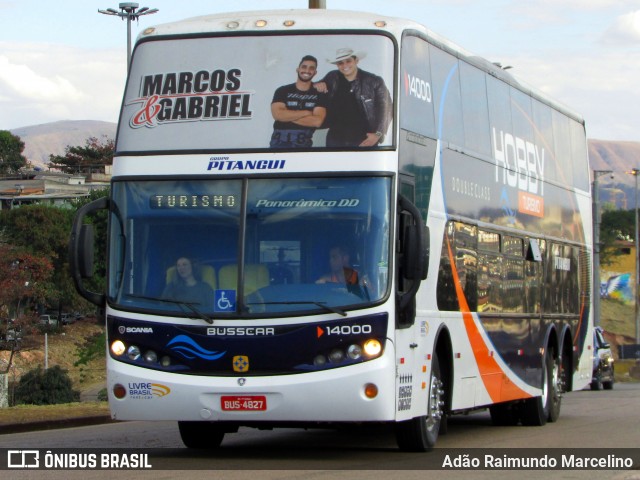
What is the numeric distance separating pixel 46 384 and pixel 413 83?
19.1m

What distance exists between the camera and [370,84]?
41.2 feet

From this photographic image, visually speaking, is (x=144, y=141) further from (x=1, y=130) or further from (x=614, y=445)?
(x=1, y=130)

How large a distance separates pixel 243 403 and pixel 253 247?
4.69 feet

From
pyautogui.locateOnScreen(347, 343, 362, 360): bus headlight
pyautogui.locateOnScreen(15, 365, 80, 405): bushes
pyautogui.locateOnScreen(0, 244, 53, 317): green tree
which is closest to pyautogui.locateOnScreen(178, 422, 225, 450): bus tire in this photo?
pyautogui.locateOnScreen(347, 343, 362, 360): bus headlight

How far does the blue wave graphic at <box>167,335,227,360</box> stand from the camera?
12062 mm

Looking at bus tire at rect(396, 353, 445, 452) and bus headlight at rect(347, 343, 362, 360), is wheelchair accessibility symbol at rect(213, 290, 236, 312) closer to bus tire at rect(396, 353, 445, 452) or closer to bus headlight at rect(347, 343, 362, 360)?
bus headlight at rect(347, 343, 362, 360)

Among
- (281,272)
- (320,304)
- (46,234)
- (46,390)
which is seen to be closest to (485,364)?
(320,304)

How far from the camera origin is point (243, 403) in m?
12.0

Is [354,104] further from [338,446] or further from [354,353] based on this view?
[338,446]

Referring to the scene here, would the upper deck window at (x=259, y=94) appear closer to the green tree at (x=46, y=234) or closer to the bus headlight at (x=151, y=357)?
the bus headlight at (x=151, y=357)

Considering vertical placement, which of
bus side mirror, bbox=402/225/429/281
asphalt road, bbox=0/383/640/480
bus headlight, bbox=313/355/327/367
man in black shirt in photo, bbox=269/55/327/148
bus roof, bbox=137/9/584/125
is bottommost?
asphalt road, bbox=0/383/640/480

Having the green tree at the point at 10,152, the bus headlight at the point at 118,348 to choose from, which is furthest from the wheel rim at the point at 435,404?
the green tree at the point at 10,152


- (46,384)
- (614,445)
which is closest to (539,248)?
(614,445)

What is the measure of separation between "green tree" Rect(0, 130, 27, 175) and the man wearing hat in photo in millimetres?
137568
